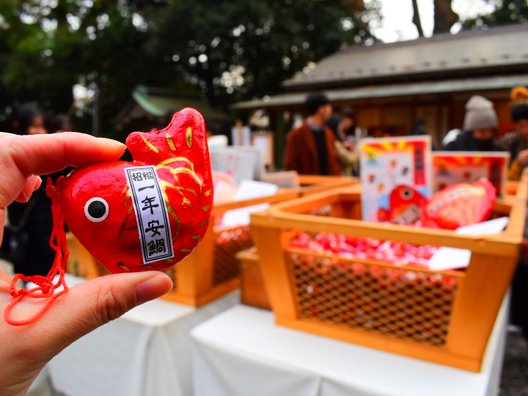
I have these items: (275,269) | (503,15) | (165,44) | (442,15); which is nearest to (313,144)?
(442,15)

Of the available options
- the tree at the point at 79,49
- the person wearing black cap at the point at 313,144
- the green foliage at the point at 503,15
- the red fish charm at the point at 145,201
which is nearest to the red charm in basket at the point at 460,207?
the red fish charm at the point at 145,201

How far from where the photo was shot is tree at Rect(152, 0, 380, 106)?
44.5ft

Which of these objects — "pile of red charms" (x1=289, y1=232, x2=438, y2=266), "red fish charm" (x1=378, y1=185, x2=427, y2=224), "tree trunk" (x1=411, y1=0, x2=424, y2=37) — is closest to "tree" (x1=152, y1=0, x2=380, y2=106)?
"tree trunk" (x1=411, y1=0, x2=424, y2=37)

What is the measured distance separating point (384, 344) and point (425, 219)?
19.4 inches

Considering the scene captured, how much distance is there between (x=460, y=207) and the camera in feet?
4.46

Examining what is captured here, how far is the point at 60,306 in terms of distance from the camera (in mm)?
533

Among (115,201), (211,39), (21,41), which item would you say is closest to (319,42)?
(211,39)

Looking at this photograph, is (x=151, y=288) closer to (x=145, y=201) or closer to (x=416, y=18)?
(x=145, y=201)

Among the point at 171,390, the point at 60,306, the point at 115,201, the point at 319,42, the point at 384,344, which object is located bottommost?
the point at 171,390

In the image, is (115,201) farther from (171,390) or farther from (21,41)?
(21,41)

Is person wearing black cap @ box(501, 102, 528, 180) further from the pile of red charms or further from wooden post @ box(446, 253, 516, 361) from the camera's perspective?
wooden post @ box(446, 253, 516, 361)

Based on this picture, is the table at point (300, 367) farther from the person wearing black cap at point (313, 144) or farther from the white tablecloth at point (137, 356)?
→ the person wearing black cap at point (313, 144)

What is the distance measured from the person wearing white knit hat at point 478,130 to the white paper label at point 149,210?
9.14ft

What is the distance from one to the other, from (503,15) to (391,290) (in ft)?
36.4
